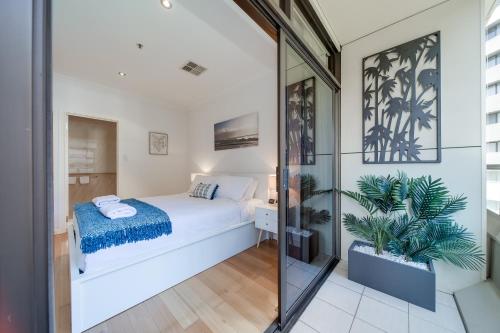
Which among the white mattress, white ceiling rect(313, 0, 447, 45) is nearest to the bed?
the white mattress

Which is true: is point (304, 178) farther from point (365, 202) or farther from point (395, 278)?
point (395, 278)

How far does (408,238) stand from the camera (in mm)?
1681

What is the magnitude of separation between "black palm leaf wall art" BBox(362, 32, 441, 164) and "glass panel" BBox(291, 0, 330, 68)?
555 millimetres

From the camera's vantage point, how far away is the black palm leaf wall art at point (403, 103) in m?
1.65

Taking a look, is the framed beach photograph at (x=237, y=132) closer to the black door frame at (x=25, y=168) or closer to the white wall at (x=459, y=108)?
the white wall at (x=459, y=108)

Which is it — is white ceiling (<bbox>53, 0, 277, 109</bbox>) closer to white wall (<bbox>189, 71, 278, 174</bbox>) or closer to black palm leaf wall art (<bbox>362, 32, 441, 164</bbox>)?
white wall (<bbox>189, 71, 278, 174</bbox>)

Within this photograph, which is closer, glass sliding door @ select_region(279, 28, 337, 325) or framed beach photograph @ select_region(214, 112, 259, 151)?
glass sliding door @ select_region(279, 28, 337, 325)

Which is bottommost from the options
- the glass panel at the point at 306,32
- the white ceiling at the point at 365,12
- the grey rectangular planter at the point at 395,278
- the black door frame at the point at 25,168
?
the grey rectangular planter at the point at 395,278

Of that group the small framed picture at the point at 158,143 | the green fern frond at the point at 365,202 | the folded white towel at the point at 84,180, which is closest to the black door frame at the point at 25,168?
the green fern frond at the point at 365,202

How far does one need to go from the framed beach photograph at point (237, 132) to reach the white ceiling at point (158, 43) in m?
0.63

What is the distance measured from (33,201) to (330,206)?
2.23 m

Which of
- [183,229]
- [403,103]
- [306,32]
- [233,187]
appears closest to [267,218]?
[233,187]

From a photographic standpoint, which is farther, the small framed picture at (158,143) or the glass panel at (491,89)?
the small framed picture at (158,143)

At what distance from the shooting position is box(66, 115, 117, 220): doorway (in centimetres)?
404
